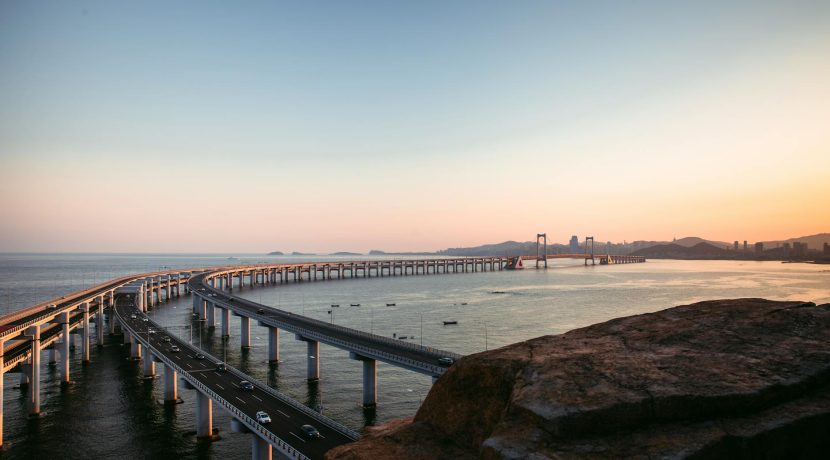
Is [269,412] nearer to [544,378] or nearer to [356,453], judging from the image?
[356,453]

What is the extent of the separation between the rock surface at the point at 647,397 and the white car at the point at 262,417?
102ft

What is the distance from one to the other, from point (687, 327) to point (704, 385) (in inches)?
124

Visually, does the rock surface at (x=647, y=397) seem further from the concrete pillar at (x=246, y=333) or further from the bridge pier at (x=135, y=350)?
the concrete pillar at (x=246, y=333)

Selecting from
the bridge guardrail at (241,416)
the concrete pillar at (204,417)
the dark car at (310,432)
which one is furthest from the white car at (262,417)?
the concrete pillar at (204,417)

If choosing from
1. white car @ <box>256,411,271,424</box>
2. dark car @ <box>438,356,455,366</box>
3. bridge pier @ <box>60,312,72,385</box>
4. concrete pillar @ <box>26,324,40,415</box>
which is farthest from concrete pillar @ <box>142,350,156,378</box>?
dark car @ <box>438,356,455,366</box>

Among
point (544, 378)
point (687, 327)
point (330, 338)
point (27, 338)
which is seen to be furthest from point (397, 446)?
point (27, 338)

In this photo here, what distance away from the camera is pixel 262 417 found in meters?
40.2

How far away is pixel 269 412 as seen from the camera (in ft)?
142

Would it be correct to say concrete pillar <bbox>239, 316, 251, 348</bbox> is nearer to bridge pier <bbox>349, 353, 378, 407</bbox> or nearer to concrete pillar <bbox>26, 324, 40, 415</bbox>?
concrete pillar <bbox>26, 324, 40, 415</bbox>

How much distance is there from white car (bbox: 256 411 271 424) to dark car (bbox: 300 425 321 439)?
349cm

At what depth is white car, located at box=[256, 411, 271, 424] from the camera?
39.7 meters

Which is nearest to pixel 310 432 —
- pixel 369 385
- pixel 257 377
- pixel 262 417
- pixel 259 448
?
pixel 262 417

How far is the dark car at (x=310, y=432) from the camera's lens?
37281mm

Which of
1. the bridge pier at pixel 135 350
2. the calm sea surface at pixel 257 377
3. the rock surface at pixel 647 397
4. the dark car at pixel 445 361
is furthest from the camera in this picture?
the bridge pier at pixel 135 350
